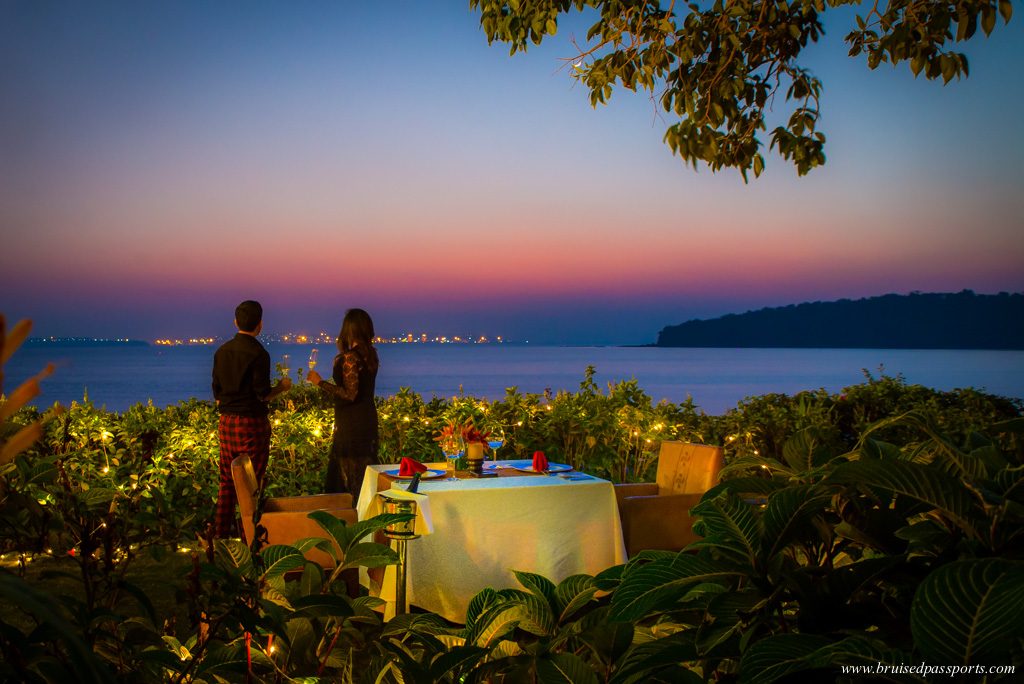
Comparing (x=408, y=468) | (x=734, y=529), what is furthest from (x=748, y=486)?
(x=408, y=468)

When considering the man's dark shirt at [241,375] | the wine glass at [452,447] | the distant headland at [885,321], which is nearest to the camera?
the wine glass at [452,447]

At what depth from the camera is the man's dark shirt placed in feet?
17.6

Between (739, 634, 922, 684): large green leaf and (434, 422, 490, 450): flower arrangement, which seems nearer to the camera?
(739, 634, 922, 684): large green leaf

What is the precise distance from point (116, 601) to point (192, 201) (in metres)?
17.7

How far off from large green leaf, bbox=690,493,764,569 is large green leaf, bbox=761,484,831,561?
15 mm

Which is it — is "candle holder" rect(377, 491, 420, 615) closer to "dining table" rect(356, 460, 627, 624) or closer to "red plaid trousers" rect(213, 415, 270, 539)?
"dining table" rect(356, 460, 627, 624)

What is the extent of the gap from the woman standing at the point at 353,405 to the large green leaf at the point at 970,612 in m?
4.84

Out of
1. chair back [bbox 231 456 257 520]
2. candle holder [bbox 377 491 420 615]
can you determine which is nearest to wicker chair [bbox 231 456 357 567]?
chair back [bbox 231 456 257 520]

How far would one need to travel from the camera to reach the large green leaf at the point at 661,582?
3.48ft

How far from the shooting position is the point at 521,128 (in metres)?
14.5

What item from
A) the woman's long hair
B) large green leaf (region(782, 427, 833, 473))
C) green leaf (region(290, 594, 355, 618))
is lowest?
green leaf (region(290, 594, 355, 618))

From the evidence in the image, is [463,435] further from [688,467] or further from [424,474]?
[688,467]

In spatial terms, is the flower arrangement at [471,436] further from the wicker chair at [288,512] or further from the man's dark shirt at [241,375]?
the man's dark shirt at [241,375]

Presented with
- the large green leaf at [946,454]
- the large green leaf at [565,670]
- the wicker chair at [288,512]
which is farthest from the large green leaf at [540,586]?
the wicker chair at [288,512]
